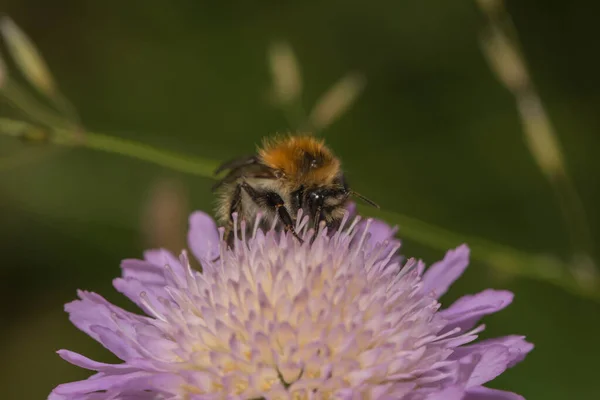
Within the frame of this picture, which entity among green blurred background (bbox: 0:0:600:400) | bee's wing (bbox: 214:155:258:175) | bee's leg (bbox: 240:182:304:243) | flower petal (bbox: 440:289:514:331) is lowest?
flower petal (bbox: 440:289:514:331)

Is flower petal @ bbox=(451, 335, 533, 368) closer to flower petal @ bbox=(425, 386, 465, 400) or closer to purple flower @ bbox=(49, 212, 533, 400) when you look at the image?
purple flower @ bbox=(49, 212, 533, 400)

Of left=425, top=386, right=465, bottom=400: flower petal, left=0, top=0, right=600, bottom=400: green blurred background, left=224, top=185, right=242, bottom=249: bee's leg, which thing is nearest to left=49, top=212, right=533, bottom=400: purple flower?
left=425, top=386, right=465, bottom=400: flower petal

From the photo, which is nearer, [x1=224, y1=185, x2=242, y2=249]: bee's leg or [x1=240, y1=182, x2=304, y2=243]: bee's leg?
Result: [x1=240, y1=182, x2=304, y2=243]: bee's leg

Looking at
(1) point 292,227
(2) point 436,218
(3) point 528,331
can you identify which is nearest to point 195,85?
(2) point 436,218

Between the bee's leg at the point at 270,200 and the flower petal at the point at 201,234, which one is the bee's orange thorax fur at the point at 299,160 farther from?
the flower petal at the point at 201,234

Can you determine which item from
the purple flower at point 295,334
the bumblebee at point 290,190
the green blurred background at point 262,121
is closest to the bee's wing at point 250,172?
the bumblebee at point 290,190

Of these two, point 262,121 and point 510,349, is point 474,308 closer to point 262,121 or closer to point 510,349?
point 510,349
